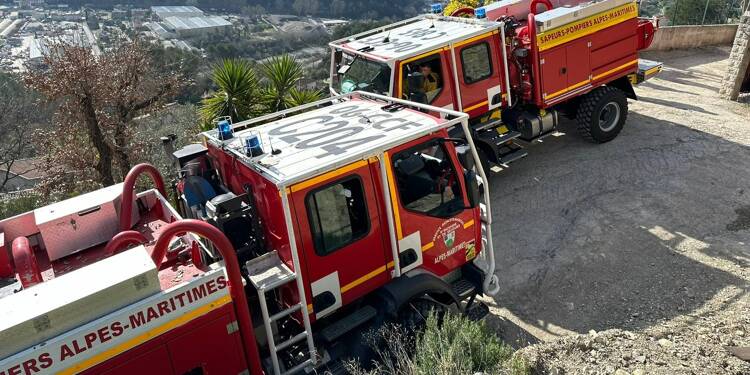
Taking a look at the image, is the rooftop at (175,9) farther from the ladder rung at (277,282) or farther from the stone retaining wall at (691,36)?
the ladder rung at (277,282)

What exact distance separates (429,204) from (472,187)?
48 cm

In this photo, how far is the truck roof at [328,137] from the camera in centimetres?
502

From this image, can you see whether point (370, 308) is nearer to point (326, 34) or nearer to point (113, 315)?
point (113, 315)

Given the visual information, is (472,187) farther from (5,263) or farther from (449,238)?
(5,263)

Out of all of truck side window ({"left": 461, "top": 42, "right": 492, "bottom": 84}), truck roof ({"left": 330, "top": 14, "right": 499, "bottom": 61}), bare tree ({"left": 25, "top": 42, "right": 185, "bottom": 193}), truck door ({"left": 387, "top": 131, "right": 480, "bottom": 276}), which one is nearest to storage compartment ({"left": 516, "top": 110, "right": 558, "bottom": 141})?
truck side window ({"left": 461, "top": 42, "right": 492, "bottom": 84})

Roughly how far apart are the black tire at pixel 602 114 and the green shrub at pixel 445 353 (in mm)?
7098

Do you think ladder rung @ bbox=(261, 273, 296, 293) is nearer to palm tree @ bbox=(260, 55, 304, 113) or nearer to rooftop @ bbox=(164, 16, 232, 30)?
palm tree @ bbox=(260, 55, 304, 113)

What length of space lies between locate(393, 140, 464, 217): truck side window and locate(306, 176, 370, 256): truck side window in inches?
20.6

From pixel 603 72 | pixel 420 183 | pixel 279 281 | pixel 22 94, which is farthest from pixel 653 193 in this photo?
pixel 22 94

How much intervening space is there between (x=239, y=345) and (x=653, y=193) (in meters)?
8.02

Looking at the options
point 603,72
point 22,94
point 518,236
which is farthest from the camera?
point 22,94

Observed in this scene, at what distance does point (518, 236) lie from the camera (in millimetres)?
8859

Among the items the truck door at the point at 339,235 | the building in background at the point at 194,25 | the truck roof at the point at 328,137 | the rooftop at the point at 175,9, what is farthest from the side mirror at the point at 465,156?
the rooftop at the point at 175,9

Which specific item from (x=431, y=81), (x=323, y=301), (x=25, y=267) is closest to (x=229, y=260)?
(x=323, y=301)
